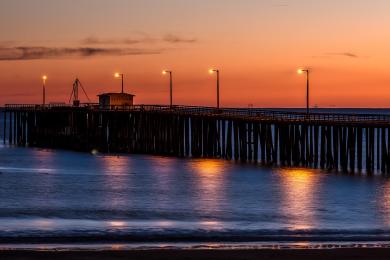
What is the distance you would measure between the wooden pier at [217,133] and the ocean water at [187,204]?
3803 mm

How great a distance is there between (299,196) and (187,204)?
6.02 meters

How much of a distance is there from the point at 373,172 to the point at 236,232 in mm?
30812

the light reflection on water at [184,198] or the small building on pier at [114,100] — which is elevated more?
the small building on pier at [114,100]

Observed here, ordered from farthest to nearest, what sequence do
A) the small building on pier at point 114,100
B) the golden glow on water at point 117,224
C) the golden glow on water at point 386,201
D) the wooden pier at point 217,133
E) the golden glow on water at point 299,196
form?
1. the small building on pier at point 114,100
2. the wooden pier at point 217,133
3. the golden glow on water at point 386,201
4. the golden glow on water at point 299,196
5. the golden glow on water at point 117,224

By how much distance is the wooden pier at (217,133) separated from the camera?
188ft

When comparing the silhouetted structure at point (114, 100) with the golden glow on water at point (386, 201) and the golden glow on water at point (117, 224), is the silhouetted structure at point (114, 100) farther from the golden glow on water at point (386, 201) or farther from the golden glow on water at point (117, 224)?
the golden glow on water at point (117, 224)

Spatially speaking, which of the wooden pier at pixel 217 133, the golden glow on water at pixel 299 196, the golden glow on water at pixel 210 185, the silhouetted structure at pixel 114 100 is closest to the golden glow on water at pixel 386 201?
the golden glow on water at pixel 299 196
